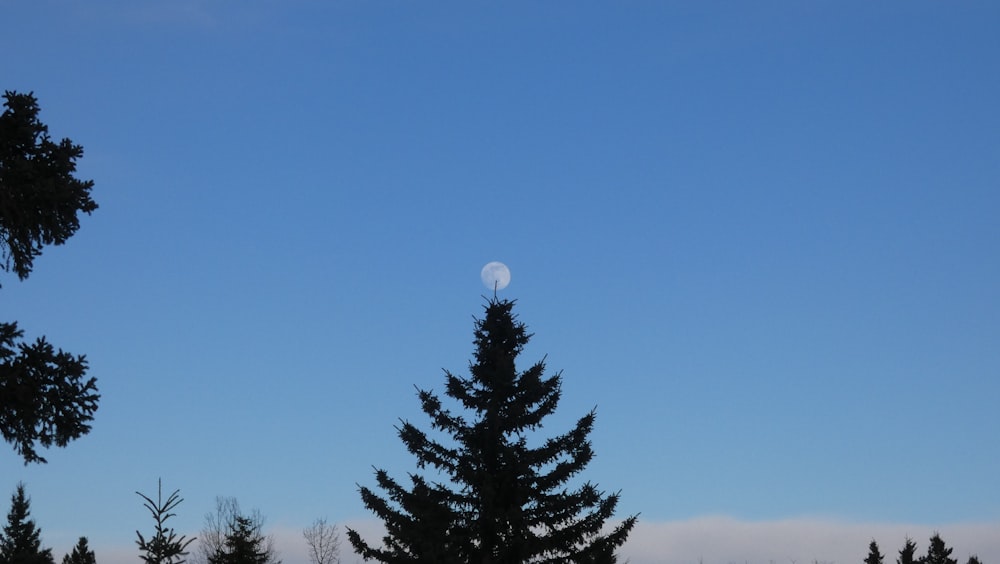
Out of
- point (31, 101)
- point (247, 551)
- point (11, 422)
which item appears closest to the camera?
point (11, 422)

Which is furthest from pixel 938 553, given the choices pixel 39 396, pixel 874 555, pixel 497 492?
pixel 39 396

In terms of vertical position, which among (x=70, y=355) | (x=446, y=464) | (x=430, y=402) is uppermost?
(x=430, y=402)

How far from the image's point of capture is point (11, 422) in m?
12.1

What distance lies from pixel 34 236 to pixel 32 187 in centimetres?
96

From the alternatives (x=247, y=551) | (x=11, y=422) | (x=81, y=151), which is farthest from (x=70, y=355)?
(x=247, y=551)

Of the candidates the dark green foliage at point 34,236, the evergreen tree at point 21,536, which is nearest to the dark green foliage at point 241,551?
the evergreen tree at point 21,536

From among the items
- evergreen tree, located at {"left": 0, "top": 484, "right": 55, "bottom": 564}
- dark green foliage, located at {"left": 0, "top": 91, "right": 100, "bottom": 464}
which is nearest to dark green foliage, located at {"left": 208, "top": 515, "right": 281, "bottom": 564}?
evergreen tree, located at {"left": 0, "top": 484, "right": 55, "bottom": 564}

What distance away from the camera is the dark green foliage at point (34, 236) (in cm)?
1202

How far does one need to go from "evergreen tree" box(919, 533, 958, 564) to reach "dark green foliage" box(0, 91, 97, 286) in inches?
1841

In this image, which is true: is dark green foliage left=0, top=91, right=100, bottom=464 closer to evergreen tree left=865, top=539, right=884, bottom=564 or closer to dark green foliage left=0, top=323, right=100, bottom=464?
dark green foliage left=0, top=323, right=100, bottom=464

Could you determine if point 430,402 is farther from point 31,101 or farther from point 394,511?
point 31,101

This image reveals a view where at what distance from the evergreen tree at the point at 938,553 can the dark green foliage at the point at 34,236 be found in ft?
152

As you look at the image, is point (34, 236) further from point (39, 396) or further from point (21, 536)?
point (21, 536)

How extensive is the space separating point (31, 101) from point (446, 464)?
19.4 meters
